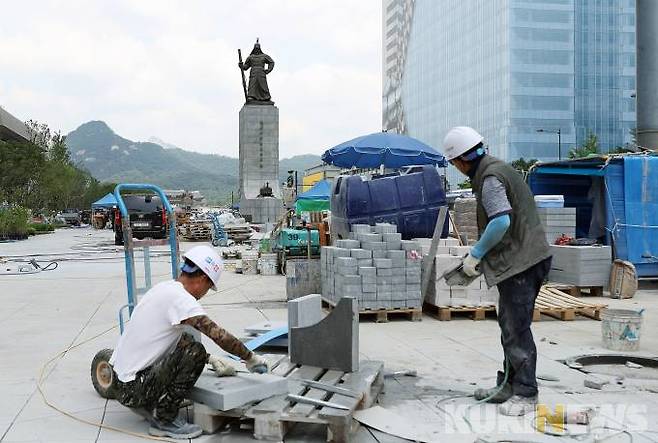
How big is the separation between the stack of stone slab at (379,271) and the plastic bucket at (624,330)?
8.80 ft

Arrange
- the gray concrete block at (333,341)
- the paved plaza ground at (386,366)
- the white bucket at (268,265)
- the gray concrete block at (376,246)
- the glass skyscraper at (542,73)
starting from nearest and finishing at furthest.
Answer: the paved plaza ground at (386,366), the gray concrete block at (333,341), the gray concrete block at (376,246), the white bucket at (268,265), the glass skyscraper at (542,73)

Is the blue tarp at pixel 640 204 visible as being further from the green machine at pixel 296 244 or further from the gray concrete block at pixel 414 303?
the green machine at pixel 296 244

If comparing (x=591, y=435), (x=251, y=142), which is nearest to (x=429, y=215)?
(x=591, y=435)

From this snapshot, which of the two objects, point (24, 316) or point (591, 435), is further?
point (24, 316)

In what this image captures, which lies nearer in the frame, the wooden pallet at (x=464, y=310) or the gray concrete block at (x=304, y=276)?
the wooden pallet at (x=464, y=310)

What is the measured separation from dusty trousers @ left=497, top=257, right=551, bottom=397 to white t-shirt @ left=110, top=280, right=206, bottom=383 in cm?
227

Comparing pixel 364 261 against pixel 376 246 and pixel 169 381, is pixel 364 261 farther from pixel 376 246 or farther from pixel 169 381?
pixel 169 381

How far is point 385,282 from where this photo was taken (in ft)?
30.2

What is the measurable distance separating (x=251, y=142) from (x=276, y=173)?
8.08 feet

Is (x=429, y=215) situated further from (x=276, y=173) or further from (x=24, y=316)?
→ (x=276, y=173)

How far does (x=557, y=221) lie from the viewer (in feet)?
43.2

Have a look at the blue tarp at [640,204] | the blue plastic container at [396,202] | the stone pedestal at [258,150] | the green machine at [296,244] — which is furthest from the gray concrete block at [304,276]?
the stone pedestal at [258,150]

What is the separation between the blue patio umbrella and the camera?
1418cm

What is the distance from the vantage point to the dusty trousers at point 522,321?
5.04 m
